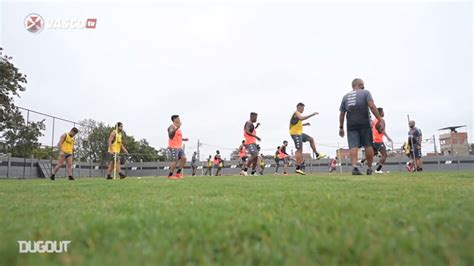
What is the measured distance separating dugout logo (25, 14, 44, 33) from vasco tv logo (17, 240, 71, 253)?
14154 mm

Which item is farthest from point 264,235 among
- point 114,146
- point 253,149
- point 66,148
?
point 66,148

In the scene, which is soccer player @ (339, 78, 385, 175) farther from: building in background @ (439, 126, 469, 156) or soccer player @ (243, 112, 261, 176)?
building in background @ (439, 126, 469, 156)

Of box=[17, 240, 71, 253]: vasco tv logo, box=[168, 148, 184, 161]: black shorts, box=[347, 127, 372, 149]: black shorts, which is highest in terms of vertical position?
box=[347, 127, 372, 149]: black shorts

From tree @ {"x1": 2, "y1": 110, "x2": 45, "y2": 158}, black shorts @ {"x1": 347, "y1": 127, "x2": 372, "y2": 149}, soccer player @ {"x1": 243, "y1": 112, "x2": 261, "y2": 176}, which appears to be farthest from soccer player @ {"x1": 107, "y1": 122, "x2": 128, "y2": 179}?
tree @ {"x1": 2, "y1": 110, "x2": 45, "y2": 158}

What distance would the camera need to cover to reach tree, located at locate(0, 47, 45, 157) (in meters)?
19.0

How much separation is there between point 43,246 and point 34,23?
1480 cm

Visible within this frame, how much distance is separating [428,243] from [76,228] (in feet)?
6.06

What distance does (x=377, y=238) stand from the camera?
142 centimetres

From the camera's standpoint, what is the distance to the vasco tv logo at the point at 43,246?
1442 millimetres

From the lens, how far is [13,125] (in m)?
19.4

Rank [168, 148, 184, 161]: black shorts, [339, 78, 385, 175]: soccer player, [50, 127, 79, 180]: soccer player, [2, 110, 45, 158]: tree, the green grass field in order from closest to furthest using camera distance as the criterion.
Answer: the green grass field < [339, 78, 385, 175]: soccer player < [168, 148, 184, 161]: black shorts < [50, 127, 79, 180]: soccer player < [2, 110, 45, 158]: tree

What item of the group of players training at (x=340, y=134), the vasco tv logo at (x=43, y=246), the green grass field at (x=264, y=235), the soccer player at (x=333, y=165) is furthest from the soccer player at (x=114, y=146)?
the soccer player at (x=333, y=165)

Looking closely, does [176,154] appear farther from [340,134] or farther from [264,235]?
[264,235]

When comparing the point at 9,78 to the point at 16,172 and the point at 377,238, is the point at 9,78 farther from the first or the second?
the point at 377,238
